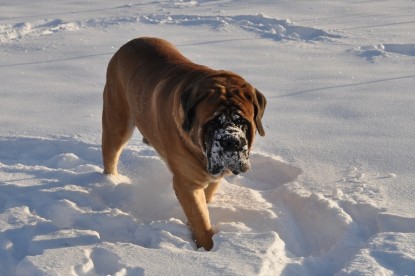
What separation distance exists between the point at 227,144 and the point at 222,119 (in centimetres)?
13

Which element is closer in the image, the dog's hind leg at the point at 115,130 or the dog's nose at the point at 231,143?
the dog's nose at the point at 231,143

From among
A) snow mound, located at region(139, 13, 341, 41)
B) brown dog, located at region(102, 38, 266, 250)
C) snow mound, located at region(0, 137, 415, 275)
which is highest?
brown dog, located at region(102, 38, 266, 250)

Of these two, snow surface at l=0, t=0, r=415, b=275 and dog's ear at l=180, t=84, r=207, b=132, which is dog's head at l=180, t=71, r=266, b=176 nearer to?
dog's ear at l=180, t=84, r=207, b=132

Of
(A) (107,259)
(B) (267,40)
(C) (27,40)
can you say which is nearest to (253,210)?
(A) (107,259)

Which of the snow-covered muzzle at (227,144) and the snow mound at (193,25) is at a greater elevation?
the snow-covered muzzle at (227,144)

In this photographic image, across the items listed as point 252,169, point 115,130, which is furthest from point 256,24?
point 115,130

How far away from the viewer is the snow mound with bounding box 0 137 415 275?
3.01 meters

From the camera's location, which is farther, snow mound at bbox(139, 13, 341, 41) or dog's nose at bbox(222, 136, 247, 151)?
snow mound at bbox(139, 13, 341, 41)

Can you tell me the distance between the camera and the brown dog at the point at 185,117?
309 centimetres

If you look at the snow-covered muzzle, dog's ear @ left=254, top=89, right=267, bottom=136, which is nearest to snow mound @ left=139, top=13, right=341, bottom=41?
dog's ear @ left=254, top=89, right=267, bottom=136

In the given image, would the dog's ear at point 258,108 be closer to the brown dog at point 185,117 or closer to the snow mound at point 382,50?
the brown dog at point 185,117

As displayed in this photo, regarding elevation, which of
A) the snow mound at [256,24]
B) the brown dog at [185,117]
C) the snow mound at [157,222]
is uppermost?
the brown dog at [185,117]

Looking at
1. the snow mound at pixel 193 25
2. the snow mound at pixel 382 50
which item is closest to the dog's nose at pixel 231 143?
the snow mound at pixel 382 50

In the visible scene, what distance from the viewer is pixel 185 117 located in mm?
3191
